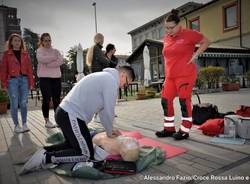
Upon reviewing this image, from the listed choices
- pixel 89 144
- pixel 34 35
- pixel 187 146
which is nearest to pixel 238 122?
pixel 187 146

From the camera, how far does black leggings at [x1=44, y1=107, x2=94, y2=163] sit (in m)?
2.72

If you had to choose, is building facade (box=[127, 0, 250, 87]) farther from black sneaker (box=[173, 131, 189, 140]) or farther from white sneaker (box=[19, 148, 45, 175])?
white sneaker (box=[19, 148, 45, 175])

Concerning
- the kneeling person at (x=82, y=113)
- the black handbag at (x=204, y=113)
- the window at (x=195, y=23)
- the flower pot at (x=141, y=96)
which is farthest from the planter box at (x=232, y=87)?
the kneeling person at (x=82, y=113)

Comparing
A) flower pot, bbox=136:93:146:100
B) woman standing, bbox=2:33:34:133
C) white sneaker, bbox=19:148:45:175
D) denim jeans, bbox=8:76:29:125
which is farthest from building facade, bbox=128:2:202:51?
white sneaker, bbox=19:148:45:175

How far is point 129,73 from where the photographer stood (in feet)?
9.50

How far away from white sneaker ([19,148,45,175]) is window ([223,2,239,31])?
23119 mm

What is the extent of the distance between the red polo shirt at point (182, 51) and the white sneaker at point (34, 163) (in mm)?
2232

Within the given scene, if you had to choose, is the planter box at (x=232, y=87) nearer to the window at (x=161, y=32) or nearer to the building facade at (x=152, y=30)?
the building facade at (x=152, y=30)

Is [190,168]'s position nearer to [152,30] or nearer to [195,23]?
[195,23]

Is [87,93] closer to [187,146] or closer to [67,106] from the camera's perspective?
[67,106]

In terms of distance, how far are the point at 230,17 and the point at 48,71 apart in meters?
22.0

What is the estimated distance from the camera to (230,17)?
23.0 metres

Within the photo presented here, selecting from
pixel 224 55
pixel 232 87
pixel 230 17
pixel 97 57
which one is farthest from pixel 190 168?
pixel 230 17

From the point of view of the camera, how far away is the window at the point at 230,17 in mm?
22253
